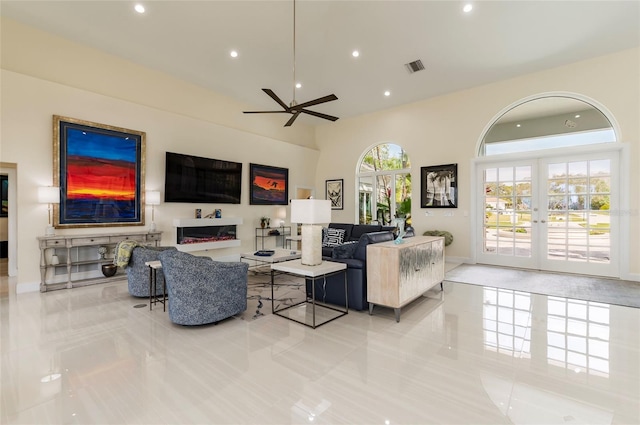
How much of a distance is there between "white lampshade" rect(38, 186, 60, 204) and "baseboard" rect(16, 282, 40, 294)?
129cm

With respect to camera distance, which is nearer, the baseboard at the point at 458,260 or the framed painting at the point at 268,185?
the baseboard at the point at 458,260

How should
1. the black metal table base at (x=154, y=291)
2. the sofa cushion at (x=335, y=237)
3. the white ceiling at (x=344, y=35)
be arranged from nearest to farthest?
the black metal table base at (x=154, y=291), the white ceiling at (x=344, y=35), the sofa cushion at (x=335, y=237)

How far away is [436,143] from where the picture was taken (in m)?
7.24

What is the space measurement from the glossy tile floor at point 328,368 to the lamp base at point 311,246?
2.41ft

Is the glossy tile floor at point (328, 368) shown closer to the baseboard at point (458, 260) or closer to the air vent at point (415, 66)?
the baseboard at point (458, 260)

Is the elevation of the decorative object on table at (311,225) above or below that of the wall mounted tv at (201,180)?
below

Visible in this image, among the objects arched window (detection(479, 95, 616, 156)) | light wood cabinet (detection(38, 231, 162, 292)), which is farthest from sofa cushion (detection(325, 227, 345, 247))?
arched window (detection(479, 95, 616, 156))

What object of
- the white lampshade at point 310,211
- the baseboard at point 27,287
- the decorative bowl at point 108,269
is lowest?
the baseboard at point 27,287

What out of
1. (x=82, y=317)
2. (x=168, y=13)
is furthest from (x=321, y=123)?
(x=82, y=317)

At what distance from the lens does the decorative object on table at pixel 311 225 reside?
3.56 metres

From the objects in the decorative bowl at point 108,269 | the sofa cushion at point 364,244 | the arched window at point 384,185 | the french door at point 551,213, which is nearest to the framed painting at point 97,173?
the decorative bowl at point 108,269

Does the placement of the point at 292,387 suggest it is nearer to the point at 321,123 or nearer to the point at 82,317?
the point at 82,317

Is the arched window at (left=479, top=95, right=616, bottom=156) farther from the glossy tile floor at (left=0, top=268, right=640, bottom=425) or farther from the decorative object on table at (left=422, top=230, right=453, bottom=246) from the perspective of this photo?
the glossy tile floor at (left=0, top=268, right=640, bottom=425)

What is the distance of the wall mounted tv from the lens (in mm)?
6113
